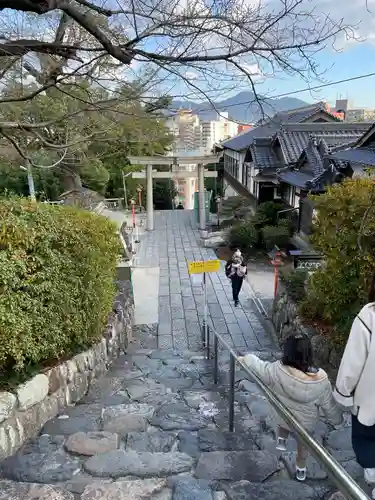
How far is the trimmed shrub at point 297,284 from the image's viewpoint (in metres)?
7.69

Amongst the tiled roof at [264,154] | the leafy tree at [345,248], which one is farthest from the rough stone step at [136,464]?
the tiled roof at [264,154]

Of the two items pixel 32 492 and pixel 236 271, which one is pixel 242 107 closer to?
pixel 32 492

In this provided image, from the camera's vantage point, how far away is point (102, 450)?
3.20 meters

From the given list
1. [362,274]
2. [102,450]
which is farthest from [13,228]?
[362,274]

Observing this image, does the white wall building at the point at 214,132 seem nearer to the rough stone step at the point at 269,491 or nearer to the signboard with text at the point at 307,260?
the signboard with text at the point at 307,260

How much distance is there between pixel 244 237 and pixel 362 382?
14.2 m

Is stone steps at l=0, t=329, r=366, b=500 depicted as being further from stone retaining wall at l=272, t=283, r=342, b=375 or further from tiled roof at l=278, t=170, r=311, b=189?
tiled roof at l=278, t=170, r=311, b=189

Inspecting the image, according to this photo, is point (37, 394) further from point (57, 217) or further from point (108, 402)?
point (57, 217)

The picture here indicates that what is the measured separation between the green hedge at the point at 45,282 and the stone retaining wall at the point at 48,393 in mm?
184

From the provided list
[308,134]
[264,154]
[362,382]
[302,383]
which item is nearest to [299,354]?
[302,383]

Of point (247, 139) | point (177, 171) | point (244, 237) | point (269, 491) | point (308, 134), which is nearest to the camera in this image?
point (269, 491)

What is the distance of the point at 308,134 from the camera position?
1898 centimetres

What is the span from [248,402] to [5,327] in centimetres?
272

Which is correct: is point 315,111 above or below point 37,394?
above
